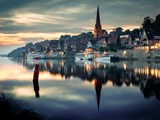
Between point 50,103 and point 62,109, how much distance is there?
2.75 meters

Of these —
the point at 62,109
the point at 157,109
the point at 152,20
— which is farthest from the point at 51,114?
the point at 152,20

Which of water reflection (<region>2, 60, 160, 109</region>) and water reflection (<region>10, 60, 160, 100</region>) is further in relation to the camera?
water reflection (<region>10, 60, 160, 100</region>)

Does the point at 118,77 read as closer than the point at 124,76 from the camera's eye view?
Yes

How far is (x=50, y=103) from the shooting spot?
2098cm

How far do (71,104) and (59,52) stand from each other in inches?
6876

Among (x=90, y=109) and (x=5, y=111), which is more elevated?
(x=5, y=111)

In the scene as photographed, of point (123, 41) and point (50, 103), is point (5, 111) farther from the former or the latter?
point (123, 41)

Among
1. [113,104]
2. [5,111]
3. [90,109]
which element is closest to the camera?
[5,111]

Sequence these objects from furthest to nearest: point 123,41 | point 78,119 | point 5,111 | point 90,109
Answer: point 123,41 < point 90,109 < point 78,119 < point 5,111

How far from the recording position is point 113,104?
→ 66.8ft

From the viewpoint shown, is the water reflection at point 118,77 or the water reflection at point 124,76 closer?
the water reflection at point 118,77

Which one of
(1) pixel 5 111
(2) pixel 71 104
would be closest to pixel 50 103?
(2) pixel 71 104

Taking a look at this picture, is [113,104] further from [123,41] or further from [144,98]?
[123,41]

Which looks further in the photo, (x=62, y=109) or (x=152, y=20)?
(x=152, y=20)
